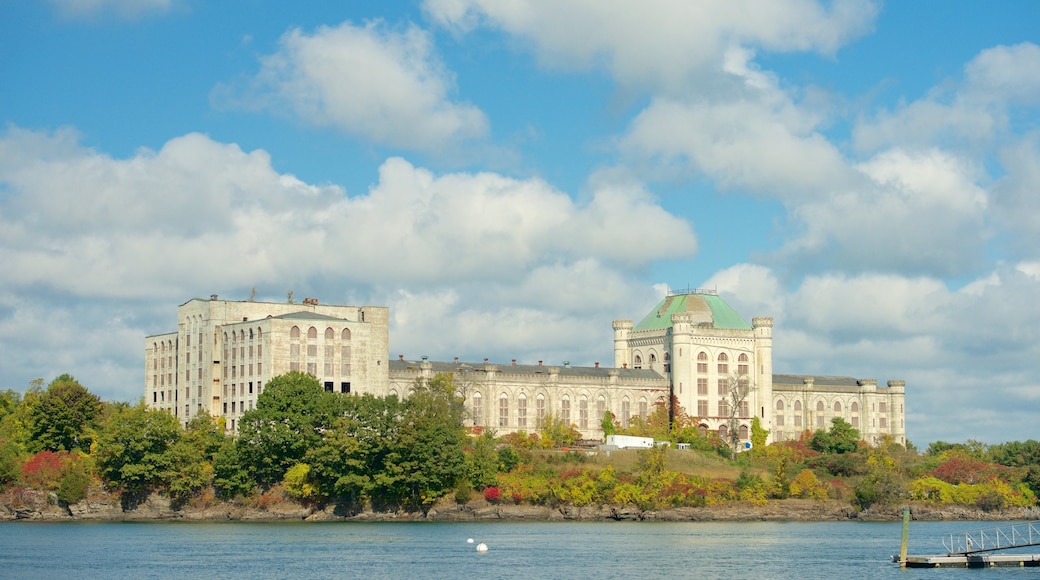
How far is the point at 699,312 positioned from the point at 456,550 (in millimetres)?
70631

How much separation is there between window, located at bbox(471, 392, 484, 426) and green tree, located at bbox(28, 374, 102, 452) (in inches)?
1364

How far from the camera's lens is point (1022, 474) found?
5305 inches

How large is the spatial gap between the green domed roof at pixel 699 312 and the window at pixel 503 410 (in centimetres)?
2100

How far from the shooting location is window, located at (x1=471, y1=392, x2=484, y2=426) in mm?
140750

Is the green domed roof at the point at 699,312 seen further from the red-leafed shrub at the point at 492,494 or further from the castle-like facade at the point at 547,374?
the red-leafed shrub at the point at 492,494

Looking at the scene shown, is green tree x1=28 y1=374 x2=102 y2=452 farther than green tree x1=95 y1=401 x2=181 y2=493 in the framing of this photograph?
Yes

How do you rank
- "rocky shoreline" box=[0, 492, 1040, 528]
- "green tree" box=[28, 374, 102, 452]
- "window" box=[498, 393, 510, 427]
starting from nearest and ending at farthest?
"rocky shoreline" box=[0, 492, 1040, 528] < "green tree" box=[28, 374, 102, 452] < "window" box=[498, 393, 510, 427]

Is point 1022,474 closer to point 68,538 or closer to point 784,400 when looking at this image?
point 784,400

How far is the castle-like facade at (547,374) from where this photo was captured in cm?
13150

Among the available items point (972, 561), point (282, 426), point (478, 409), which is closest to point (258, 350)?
point (282, 426)

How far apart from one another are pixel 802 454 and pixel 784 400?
20165mm

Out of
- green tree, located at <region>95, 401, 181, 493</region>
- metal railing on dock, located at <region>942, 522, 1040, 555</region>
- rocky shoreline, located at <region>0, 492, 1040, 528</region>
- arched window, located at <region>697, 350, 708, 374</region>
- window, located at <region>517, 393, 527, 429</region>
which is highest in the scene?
arched window, located at <region>697, 350, 708, 374</region>

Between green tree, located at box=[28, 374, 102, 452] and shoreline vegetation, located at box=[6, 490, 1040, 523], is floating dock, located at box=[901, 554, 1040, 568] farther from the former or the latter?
green tree, located at box=[28, 374, 102, 452]

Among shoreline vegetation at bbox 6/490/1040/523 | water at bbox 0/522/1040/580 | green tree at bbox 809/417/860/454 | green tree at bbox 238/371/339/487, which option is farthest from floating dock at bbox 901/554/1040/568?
green tree at bbox 809/417/860/454
